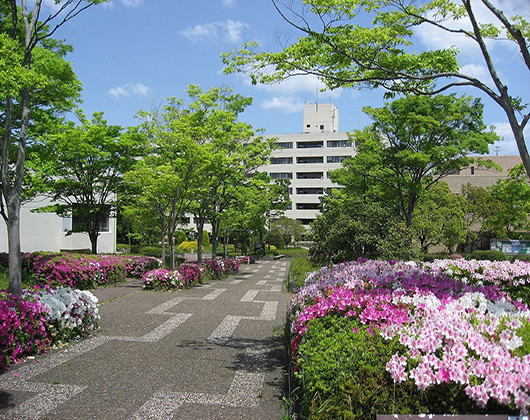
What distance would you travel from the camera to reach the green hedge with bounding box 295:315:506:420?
2.92m

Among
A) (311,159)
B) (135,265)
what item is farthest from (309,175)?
(135,265)

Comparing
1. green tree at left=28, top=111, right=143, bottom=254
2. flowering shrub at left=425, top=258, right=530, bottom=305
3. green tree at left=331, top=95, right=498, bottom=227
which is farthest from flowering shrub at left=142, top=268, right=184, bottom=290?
green tree at left=331, top=95, right=498, bottom=227

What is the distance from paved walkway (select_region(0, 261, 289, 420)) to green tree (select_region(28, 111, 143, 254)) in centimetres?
957

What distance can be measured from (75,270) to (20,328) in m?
7.20

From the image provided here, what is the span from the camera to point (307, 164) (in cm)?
7250

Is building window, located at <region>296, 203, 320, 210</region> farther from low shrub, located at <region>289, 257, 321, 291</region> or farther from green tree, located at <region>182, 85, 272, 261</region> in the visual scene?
low shrub, located at <region>289, 257, 321, 291</region>

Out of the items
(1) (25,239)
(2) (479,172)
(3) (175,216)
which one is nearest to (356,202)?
(3) (175,216)

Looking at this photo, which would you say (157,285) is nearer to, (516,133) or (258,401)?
(258,401)

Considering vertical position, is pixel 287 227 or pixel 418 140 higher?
pixel 418 140

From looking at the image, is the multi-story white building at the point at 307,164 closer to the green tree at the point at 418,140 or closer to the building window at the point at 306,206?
the building window at the point at 306,206

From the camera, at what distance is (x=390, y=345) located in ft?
11.4

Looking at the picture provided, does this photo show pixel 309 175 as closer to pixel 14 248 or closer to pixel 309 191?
pixel 309 191

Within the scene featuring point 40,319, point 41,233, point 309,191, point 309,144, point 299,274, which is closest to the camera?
point 40,319

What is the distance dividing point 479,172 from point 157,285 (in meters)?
52.5
